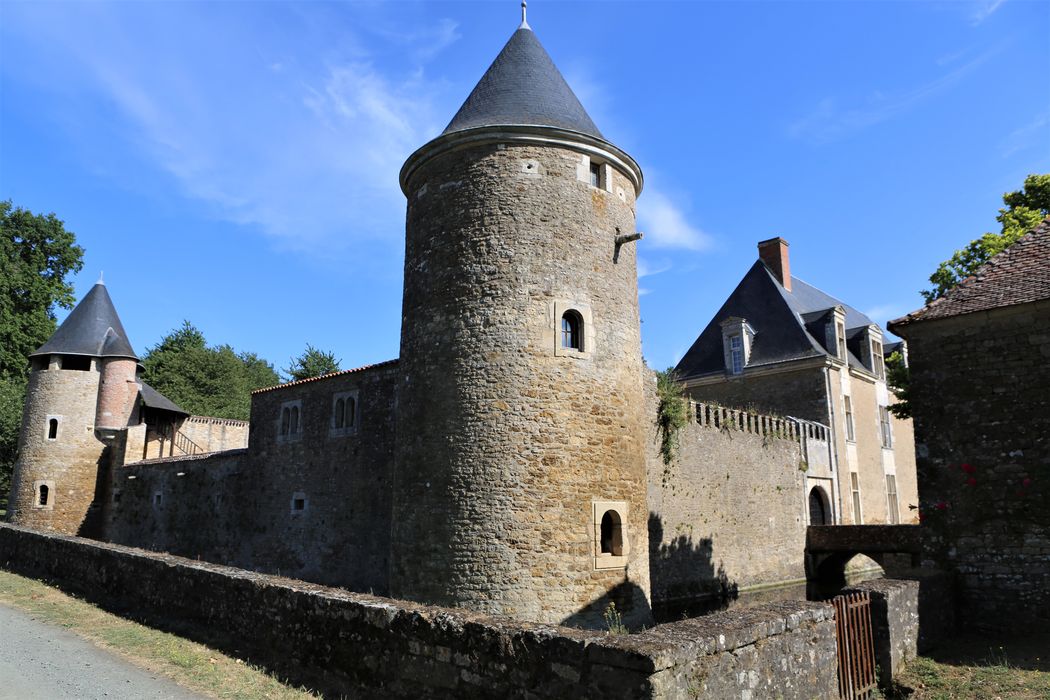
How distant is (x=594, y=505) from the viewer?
10805 millimetres

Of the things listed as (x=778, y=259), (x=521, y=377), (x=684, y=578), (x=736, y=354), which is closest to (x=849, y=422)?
(x=736, y=354)

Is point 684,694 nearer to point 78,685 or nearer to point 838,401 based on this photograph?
point 78,685

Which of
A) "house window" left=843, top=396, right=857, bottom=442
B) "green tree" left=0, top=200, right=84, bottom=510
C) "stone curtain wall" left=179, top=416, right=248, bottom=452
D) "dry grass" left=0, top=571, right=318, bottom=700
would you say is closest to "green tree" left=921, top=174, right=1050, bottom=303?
"house window" left=843, top=396, right=857, bottom=442

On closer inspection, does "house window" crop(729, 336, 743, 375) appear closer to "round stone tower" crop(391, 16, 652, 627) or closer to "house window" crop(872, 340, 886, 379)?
"house window" crop(872, 340, 886, 379)

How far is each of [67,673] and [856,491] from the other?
23.2 meters

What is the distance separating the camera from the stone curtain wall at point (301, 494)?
15430 millimetres

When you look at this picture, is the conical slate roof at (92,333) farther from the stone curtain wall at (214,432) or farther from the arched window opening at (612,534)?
the arched window opening at (612,534)

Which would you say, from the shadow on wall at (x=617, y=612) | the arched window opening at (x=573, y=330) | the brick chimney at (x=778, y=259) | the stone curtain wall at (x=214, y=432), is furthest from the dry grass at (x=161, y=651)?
the brick chimney at (x=778, y=259)

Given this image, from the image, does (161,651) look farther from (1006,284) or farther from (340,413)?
(1006,284)

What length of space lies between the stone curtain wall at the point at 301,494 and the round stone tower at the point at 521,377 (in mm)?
3958

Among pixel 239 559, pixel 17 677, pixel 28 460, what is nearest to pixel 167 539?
pixel 239 559

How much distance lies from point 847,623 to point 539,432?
16.3ft

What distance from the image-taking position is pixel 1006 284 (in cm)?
1095

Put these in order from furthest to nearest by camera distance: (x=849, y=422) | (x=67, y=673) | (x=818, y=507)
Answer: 1. (x=849, y=422)
2. (x=818, y=507)
3. (x=67, y=673)
